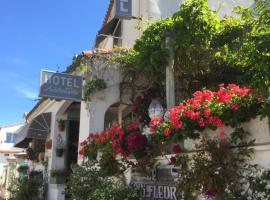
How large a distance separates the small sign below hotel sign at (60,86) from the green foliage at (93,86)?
1.18 feet

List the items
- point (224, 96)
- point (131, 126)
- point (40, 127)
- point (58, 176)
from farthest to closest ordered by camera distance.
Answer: point (40, 127) < point (58, 176) < point (131, 126) < point (224, 96)

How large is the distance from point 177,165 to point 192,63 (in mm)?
3653

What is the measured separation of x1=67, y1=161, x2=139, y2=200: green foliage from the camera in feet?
27.0

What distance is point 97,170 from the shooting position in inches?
389

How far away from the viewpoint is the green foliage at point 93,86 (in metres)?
11.8

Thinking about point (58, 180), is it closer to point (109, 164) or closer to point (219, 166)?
point (109, 164)

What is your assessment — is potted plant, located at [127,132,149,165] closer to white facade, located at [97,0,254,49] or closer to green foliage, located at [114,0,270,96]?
green foliage, located at [114,0,270,96]

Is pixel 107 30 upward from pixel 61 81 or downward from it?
upward

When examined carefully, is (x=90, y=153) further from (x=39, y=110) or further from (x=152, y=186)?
A: (x=39, y=110)

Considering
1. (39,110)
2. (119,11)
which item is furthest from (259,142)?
(39,110)

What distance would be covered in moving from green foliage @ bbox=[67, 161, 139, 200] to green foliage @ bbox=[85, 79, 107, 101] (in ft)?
8.17

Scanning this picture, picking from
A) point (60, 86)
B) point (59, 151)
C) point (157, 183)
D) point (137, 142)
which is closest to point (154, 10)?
point (60, 86)

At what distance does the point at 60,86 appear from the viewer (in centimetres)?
1193

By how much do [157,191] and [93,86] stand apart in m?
4.75
